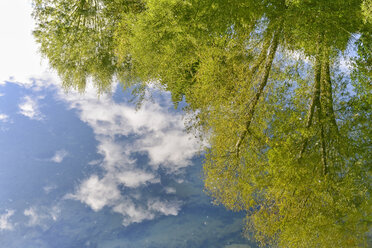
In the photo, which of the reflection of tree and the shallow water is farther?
the shallow water

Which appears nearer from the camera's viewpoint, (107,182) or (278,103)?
(278,103)

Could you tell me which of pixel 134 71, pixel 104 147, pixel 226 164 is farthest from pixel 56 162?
pixel 226 164

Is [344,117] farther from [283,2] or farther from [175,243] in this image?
[175,243]

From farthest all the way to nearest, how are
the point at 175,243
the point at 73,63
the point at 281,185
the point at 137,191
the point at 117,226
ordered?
the point at 117,226 → the point at 137,191 → the point at 175,243 → the point at 73,63 → the point at 281,185

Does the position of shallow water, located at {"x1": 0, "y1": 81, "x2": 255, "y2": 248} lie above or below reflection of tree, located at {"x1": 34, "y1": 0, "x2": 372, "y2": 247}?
above

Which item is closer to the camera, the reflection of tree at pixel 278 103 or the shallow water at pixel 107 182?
the reflection of tree at pixel 278 103

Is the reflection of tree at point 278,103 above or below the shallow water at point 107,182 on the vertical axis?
below

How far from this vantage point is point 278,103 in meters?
9.23

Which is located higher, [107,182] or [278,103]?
[107,182]

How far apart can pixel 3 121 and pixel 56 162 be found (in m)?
24.3

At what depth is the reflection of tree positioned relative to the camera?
7.50 metres

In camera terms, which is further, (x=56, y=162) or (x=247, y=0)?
(x=56, y=162)

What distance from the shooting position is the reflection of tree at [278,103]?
24.6ft

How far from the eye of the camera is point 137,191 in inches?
1211
